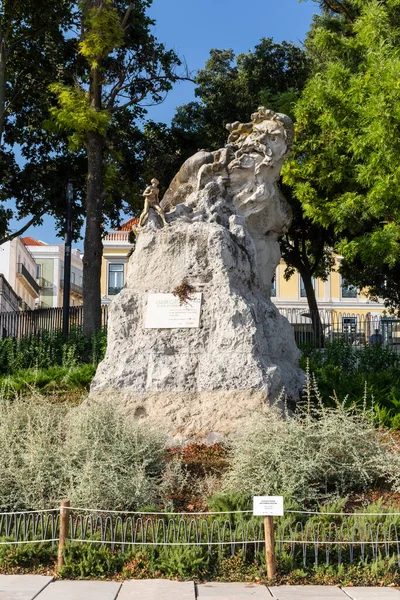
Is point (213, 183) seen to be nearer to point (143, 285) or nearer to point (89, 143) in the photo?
point (143, 285)

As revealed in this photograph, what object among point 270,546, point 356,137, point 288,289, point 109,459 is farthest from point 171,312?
point 288,289

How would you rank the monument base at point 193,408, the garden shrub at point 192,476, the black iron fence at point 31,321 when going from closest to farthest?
the garden shrub at point 192,476
the monument base at point 193,408
the black iron fence at point 31,321

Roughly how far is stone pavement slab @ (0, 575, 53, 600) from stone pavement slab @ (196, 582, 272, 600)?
116 centimetres

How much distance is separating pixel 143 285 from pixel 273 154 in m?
3.07

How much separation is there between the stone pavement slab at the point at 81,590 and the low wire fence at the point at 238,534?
0.38 meters

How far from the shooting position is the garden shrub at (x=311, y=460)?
6.53 m

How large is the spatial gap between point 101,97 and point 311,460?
1524cm

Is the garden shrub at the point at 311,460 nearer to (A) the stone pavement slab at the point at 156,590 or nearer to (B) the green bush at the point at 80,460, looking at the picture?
(B) the green bush at the point at 80,460

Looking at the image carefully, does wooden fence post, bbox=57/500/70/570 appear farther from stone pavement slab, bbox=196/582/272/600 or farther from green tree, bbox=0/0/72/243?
green tree, bbox=0/0/72/243

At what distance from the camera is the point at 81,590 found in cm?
513

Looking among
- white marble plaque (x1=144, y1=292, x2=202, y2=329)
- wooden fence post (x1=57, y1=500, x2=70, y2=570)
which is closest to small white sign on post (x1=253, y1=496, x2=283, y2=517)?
wooden fence post (x1=57, y1=500, x2=70, y2=570)

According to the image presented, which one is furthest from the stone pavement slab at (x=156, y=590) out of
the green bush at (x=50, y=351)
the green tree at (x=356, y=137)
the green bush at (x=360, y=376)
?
the green tree at (x=356, y=137)

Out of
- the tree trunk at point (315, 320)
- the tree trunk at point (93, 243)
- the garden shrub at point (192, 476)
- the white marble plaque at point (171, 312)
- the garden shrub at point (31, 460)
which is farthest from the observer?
the tree trunk at point (315, 320)

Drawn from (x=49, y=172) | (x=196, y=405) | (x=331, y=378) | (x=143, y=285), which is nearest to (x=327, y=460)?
(x=196, y=405)
